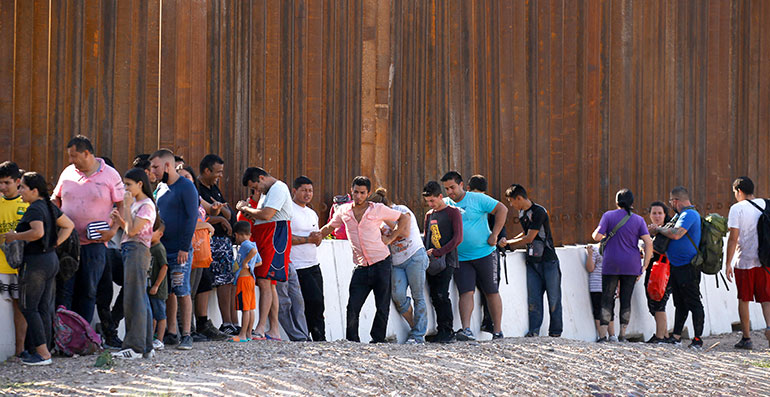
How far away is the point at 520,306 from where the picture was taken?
1251 centimetres

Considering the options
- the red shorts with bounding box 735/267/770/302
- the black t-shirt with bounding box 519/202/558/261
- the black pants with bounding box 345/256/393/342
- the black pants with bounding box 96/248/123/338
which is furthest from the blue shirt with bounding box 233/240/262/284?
the red shorts with bounding box 735/267/770/302

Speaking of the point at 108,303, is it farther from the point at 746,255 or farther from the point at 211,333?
the point at 746,255

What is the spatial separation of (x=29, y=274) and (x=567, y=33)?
964 cm

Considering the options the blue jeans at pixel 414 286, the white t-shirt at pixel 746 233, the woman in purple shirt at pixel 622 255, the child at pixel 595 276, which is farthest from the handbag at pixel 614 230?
the blue jeans at pixel 414 286

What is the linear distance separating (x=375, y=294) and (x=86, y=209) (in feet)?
9.83

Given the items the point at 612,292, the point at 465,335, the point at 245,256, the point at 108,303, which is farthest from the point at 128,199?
the point at 612,292

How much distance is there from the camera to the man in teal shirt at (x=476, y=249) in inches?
452

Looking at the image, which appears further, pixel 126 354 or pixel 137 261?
pixel 137 261

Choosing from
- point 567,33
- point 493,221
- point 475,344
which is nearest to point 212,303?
point 475,344

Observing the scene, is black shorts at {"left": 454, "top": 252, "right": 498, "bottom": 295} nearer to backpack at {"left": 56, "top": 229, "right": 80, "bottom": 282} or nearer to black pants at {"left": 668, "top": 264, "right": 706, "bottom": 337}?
black pants at {"left": 668, "top": 264, "right": 706, "bottom": 337}

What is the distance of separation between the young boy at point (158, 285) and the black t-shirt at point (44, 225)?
0.79 meters

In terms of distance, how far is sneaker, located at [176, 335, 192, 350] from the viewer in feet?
28.8

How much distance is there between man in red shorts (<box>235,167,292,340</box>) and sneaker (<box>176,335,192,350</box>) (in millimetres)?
996

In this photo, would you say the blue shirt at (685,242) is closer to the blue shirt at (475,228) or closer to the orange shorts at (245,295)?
the blue shirt at (475,228)
